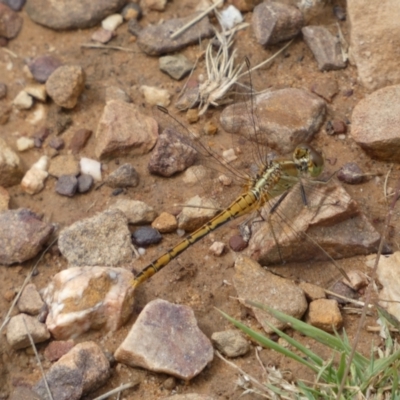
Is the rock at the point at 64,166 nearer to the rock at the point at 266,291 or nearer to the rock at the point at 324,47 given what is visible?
the rock at the point at 266,291

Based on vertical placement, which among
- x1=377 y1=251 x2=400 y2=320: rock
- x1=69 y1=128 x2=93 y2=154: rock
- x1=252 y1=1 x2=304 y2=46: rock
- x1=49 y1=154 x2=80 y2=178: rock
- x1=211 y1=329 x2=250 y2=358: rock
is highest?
x1=252 y1=1 x2=304 y2=46: rock

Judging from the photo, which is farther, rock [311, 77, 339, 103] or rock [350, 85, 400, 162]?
rock [311, 77, 339, 103]

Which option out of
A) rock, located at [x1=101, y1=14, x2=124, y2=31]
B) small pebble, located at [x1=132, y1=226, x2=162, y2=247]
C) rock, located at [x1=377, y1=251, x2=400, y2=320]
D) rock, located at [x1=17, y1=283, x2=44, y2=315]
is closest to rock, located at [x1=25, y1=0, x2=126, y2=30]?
rock, located at [x1=101, y1=14, x2=124, y2=31]

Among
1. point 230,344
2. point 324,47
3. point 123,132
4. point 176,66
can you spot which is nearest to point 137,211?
point 123,132

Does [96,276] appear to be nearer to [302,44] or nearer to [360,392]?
[360,392]

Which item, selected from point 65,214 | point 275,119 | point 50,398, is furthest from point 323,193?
point 50,398

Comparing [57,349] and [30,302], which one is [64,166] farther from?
[57,349]

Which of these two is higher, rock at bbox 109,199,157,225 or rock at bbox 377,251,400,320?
rock at bbox 109,199,157,225

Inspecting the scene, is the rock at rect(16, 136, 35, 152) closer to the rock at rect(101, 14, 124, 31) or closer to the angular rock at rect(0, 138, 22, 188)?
the angular rock at rect(0, 138, 22, 188)

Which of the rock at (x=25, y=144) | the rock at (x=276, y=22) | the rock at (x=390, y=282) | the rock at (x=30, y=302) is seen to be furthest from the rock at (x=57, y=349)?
the rock at (x=276, y=22)
